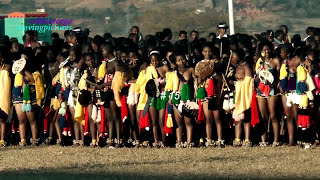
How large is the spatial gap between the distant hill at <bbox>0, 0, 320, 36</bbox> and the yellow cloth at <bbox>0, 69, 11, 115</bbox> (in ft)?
91.6

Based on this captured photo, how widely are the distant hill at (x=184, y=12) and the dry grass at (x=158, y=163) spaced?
29389 mm

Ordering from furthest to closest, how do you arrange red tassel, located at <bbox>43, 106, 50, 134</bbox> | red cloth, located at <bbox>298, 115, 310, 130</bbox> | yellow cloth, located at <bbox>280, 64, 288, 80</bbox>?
1. red tassel, located at <bbox>43, 106, 50, 134</bbox>
2. yellow cloth, located at <bbox>280, 64, 288, 80</bbox>
3. red cloth, located at <bbox>298, 115, 310, 130</bbox>

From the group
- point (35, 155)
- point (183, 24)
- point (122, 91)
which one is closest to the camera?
point (35, 155)

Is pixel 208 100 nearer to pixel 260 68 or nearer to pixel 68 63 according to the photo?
pixel 260 68

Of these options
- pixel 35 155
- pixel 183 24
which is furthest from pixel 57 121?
pixel 183 24

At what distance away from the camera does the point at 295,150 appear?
1789 centimetres

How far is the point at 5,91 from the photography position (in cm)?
1947

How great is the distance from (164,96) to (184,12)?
29.7 metres

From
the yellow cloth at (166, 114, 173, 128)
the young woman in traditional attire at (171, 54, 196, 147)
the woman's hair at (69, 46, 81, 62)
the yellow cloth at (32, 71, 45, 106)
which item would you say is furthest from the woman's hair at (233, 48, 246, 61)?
the yellow cloth at (32, 71, 45, 106)

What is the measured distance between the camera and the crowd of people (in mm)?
18406

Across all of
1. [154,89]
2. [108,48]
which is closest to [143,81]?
[154,89]

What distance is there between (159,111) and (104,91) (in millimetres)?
983

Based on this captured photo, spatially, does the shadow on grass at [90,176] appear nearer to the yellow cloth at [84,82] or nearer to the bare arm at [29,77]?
the yellow cloth at [84,82]

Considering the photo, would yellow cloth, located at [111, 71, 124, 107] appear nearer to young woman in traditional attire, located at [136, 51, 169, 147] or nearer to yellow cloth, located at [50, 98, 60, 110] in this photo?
young woman in traditional attire, located at [136, 51, 169, 147]
